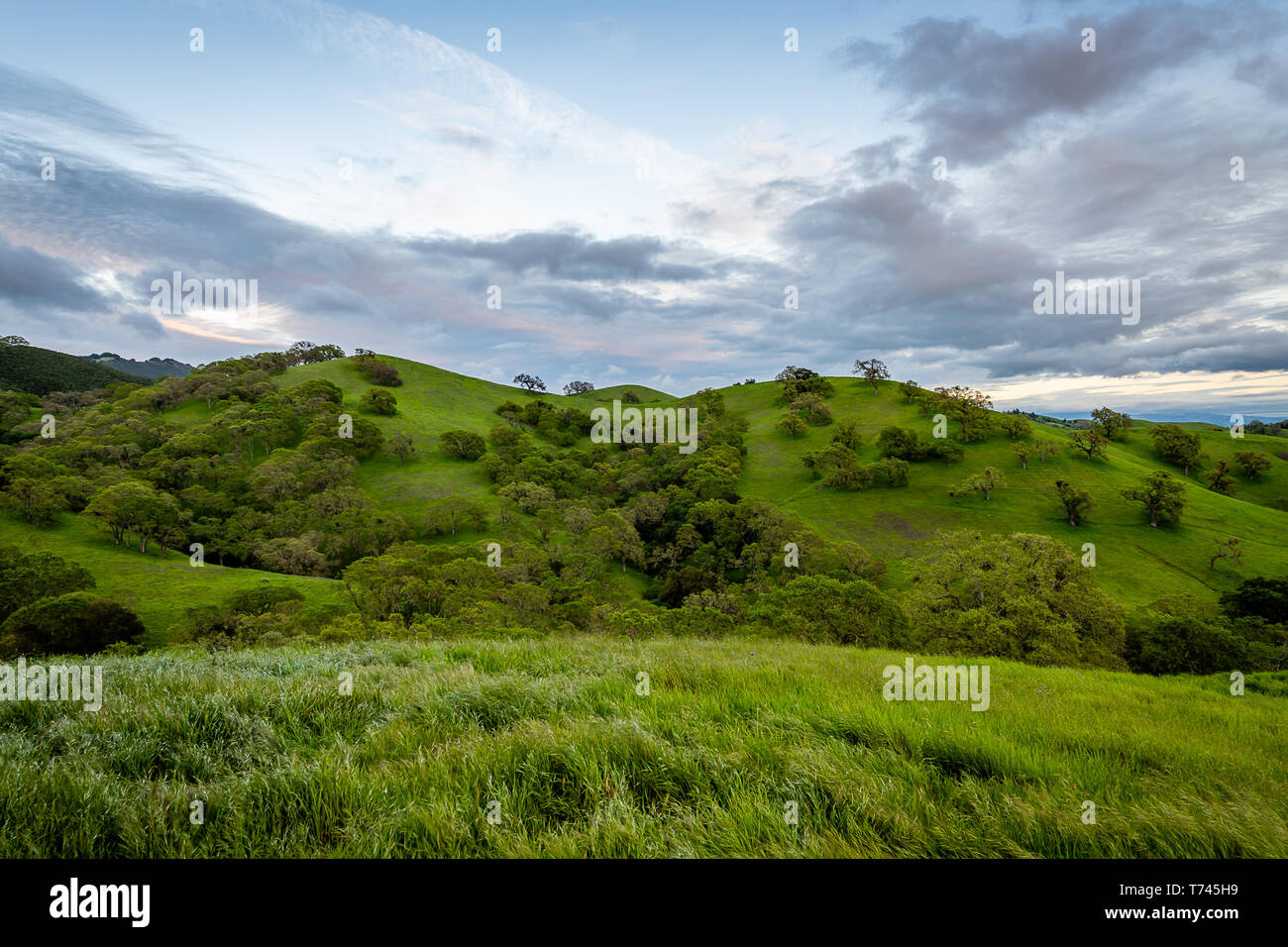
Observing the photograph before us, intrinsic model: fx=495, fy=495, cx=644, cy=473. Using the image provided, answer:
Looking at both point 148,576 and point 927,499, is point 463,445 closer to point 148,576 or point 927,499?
point 148,576

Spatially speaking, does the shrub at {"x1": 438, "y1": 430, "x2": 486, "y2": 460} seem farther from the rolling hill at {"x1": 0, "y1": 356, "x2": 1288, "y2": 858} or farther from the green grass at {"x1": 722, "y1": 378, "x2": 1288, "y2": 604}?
the rolling hill at {"x1": 0, "y1": 356, "x2": 1288, "y2": 858}

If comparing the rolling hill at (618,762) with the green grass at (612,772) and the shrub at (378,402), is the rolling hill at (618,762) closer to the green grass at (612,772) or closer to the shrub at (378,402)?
the green grass at (612,772)

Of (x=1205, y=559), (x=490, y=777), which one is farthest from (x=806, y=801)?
(x=1205, y=559)

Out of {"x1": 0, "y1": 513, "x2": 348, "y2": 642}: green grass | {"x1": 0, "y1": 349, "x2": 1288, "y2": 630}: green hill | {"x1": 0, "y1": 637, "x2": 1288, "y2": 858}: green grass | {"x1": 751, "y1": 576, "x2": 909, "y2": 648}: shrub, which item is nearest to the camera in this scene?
{"x1": 0, "y1": 637, "x2": 1288, "y2": 858}: green grass

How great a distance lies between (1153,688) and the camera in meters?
8.67

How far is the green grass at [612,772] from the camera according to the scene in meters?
2.78

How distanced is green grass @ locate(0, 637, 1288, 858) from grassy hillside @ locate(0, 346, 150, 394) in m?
244

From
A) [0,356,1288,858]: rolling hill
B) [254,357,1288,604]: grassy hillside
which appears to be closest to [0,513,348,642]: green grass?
[254,357,1288,604]: grassy hillside

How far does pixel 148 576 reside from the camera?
59219 millimetres

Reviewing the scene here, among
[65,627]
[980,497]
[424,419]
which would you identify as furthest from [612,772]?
[424,419]

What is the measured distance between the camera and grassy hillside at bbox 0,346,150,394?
16500cm

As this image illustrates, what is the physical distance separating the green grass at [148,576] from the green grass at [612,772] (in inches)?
2320
